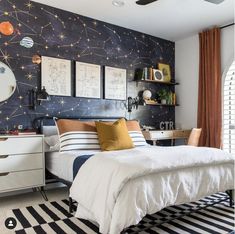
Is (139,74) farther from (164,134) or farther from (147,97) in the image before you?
(164,134)

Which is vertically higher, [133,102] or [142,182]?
[133,102]

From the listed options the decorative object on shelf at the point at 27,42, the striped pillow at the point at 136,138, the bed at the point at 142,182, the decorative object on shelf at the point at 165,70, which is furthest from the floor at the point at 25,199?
the decorative object on shelf at the point at 165,70

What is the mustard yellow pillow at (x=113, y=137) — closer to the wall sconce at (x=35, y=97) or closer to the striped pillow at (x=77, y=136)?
the striped pillow at (x=77, y=136)

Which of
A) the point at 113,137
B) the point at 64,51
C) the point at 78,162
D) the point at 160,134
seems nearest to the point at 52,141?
the point at 113,137

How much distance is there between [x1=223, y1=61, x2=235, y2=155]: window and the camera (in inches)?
→ 162

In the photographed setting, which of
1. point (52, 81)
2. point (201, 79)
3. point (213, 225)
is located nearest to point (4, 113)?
point (52, 81)

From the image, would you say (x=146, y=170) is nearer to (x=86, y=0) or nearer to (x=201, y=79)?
(x=86, y=0)

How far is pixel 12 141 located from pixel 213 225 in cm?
226

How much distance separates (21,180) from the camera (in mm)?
2822

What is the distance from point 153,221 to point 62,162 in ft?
3.83

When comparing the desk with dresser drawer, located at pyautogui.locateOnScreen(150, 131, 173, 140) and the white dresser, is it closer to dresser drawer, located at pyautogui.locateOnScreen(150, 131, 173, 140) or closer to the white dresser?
dresser drawer, located at pyautogui.locateOnScreen(150, 131, 173, 140)

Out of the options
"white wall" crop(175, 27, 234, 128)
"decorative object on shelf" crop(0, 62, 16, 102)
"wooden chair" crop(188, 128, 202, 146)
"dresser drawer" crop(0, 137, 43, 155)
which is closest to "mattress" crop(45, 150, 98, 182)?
"dresser drawer" crop(0, 137, 43, 155)

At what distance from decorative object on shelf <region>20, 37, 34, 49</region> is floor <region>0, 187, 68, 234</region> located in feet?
6.56

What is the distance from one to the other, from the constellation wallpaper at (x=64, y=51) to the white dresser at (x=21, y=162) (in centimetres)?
48
